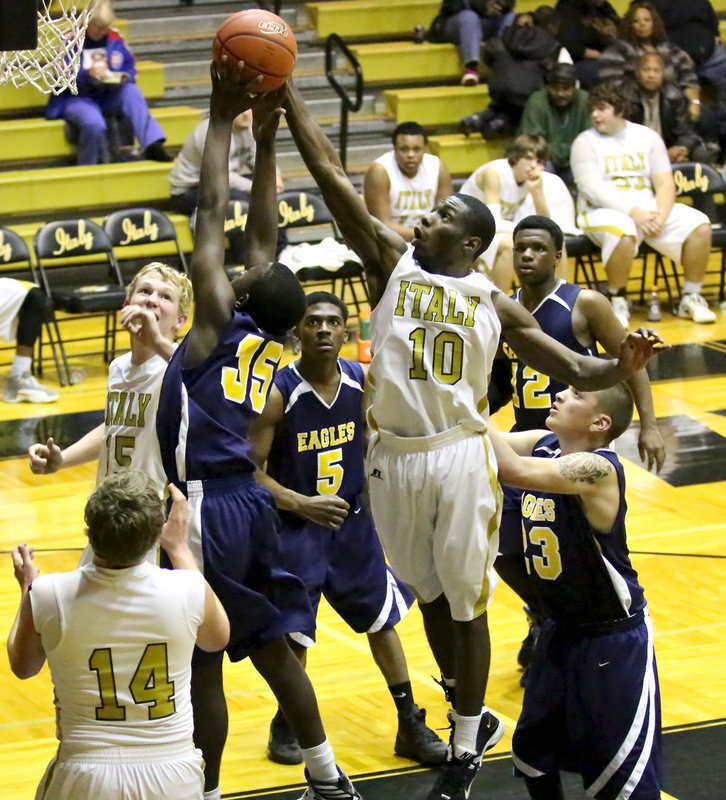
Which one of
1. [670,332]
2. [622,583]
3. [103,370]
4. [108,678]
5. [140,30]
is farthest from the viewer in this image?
[140,30]

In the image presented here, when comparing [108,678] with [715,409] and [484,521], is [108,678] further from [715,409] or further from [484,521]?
[715,409]

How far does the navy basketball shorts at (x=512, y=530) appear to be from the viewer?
17.4 feet

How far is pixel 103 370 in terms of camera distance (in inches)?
419

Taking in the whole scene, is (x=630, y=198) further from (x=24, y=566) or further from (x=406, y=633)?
(x=24, y=566)

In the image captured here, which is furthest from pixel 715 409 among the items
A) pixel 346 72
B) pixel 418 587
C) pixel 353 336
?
pixel 346 72

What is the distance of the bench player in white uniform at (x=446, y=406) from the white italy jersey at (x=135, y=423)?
27.1 inches

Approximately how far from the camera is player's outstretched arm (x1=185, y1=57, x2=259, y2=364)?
162 inches

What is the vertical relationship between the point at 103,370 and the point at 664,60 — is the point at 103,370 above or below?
below

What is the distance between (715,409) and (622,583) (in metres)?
5.34

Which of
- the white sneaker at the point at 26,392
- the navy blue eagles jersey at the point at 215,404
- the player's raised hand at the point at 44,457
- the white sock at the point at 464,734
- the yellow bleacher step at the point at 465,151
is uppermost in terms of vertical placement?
the yellow bleacher step at the point at 465,151

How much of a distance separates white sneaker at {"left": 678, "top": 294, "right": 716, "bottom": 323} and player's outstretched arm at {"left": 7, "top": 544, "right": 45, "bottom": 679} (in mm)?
8972

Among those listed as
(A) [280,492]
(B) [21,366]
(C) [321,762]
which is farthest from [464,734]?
(B) [21,366]

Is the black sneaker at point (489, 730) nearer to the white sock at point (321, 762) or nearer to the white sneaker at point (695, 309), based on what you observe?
the white sock at point (321, 762)

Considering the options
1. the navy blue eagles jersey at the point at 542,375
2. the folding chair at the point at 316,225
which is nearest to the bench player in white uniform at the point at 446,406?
the navy blue eagles jersey at the point at 542,375
